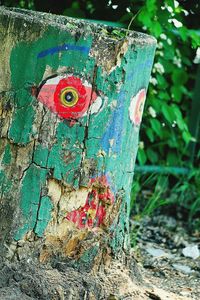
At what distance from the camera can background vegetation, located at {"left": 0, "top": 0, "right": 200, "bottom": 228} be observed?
4.59 metres

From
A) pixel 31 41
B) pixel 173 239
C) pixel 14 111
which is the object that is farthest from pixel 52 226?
pixel 173 239

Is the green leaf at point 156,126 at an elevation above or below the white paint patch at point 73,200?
above

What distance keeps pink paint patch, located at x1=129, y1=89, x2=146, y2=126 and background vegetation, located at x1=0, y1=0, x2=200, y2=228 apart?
3.60ft

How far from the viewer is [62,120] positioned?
10.3 ft

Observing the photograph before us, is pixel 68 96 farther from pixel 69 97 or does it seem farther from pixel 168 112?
pixel 168 112

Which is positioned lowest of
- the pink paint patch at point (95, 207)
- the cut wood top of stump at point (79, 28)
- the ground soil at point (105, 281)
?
the ground soil at point (105, 281)

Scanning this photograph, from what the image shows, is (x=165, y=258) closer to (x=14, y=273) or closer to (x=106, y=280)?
(x=106, y=280)

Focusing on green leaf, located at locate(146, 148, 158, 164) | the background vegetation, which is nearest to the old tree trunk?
the background vegetation

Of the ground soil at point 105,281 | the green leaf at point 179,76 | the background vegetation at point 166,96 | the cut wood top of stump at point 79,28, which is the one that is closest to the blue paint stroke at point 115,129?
the cut wood top of stump at point 79,28

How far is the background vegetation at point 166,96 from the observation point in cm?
459

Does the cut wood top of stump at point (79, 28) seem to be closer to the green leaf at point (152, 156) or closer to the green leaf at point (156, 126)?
the green leaf at point (156, 126)

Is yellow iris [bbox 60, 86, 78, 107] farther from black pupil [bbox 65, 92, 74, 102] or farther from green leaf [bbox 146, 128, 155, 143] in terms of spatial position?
green leaf [bbox 146, 128, 155, 143]

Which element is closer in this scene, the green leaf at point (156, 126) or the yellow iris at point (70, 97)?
the yellow iris at point (70, 97)

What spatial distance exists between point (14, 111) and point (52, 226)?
0.46 metres
